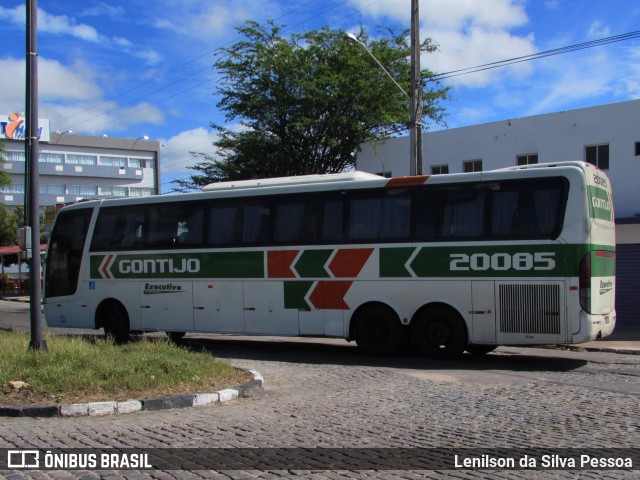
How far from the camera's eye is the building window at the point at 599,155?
19.0 m

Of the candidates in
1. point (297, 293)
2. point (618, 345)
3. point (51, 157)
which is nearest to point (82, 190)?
point (51, 157)

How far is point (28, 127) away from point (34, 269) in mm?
2237

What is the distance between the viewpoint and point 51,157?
86.4 meters

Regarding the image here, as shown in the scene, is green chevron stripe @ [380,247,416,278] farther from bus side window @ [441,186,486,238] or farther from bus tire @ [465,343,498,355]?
bus tire @ [465,343,498,355]

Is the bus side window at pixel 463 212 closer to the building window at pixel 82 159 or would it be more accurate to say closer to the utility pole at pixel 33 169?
the utility pole at pixel 33 169

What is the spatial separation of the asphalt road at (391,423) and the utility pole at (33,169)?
9.40 ft

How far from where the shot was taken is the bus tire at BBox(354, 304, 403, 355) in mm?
11852

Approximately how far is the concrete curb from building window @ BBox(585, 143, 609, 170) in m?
15.6

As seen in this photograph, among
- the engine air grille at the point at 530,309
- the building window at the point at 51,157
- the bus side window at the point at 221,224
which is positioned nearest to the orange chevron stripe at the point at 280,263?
the bus side window at the point at 221,224

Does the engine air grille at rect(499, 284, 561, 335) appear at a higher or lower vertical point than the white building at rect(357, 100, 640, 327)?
lower

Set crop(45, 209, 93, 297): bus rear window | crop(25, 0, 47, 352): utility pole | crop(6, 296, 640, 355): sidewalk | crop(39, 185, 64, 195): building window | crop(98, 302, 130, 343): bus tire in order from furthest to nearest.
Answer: crop(39, 185, 64, 195): building window
crop(45, 209, 93, 297): bus rear window
crop(98, 302, 130, 343): bus tire
crop(6, 296, 640, 355): sidewalk
crop(25, 0, 47, 352): utility pole

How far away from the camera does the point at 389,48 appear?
27828 millimetres

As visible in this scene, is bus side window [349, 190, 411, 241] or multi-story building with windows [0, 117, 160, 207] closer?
bus side window [349, 190, 411, 241]

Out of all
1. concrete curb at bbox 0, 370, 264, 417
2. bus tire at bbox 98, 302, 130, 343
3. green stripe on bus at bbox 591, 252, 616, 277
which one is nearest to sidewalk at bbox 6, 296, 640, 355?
green stripe on bus at bbox 591, 252, 616, 277
